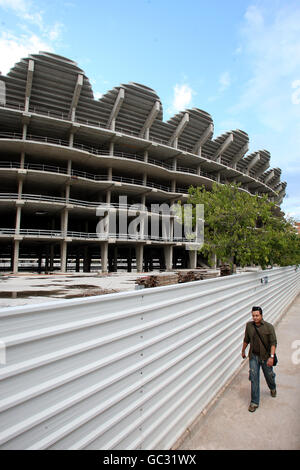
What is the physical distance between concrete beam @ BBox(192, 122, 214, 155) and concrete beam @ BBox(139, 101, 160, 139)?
8270 millimetres

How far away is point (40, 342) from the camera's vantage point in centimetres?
169

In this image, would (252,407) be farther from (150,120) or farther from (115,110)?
(150,120)

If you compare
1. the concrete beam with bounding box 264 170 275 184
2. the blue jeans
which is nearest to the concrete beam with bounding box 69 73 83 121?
the blue jeans

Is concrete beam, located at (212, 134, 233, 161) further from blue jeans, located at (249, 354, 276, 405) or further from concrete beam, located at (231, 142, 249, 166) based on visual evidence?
blue jeans, located at (249, 354, 276, 405)

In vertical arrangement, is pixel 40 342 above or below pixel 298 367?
above

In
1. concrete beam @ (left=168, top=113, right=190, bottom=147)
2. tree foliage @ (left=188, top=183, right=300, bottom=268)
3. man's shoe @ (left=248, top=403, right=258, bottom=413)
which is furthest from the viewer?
concrete beam @ (left=168, top=113, right=190, bottom=147)

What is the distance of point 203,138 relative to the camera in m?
35.4

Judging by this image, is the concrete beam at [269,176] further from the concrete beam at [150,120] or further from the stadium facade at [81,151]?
the concrete beam at [150,120]

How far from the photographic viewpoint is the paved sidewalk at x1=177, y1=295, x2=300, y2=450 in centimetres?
312

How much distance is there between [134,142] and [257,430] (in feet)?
98.4

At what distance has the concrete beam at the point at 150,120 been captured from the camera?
29453 millimetres
